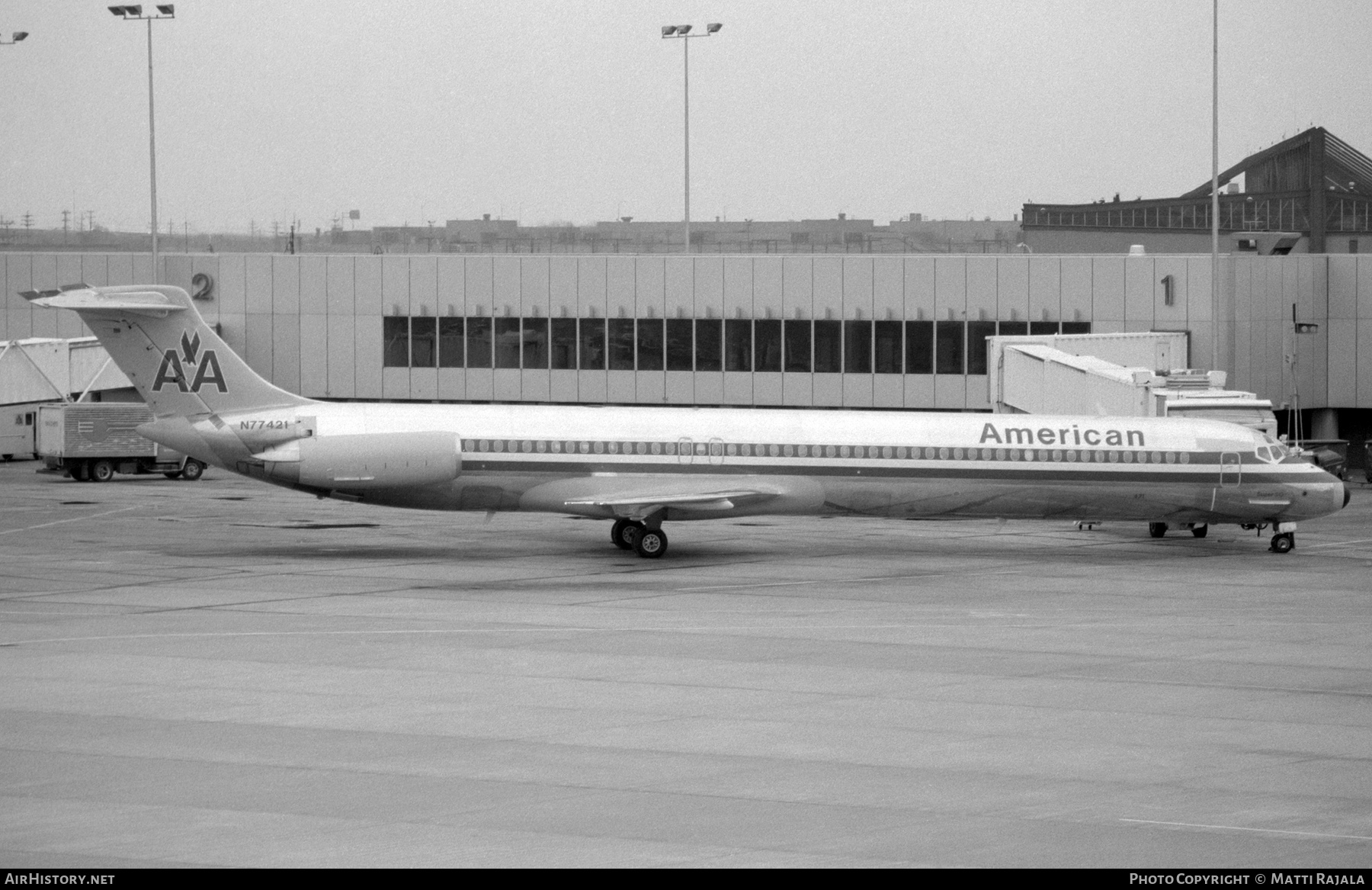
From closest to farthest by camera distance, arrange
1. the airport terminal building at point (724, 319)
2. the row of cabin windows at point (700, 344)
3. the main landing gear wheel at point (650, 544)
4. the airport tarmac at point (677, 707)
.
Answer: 1. the airport tarmac at point (677, 707)
2. the main landing gear wheel at point (650, 544)
3. the airport terminal building at point (724, 319)
4. the row of cabin windows at point (700, 344)

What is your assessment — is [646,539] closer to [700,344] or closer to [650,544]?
[650,544]

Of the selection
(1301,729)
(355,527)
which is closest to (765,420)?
(355,527)

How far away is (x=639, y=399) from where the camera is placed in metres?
61.9

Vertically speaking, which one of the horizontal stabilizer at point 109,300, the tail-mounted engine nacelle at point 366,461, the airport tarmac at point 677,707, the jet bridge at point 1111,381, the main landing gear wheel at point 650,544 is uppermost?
the horizontal stabilizer at point 109,300

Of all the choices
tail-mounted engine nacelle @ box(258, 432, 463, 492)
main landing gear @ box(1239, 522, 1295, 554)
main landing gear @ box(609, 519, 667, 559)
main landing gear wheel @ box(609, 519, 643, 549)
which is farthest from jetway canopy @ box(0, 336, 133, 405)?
main landing gear @ box(1239, 522, 1295, 554)

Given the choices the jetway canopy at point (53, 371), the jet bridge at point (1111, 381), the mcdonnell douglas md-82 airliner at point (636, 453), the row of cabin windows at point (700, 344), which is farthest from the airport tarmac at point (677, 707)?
the jetway canopy at point (53, 371)

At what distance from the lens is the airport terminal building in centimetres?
5656

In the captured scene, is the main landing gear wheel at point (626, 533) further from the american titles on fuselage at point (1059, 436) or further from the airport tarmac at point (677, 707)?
the american titles on fuselage at point (1059, 436)

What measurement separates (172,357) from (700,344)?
2705cm

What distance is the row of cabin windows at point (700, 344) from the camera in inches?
2315

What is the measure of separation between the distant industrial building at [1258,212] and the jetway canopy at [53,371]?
38.4 meters

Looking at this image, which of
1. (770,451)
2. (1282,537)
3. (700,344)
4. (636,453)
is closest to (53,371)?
(700,344)

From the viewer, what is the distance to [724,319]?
199ft
